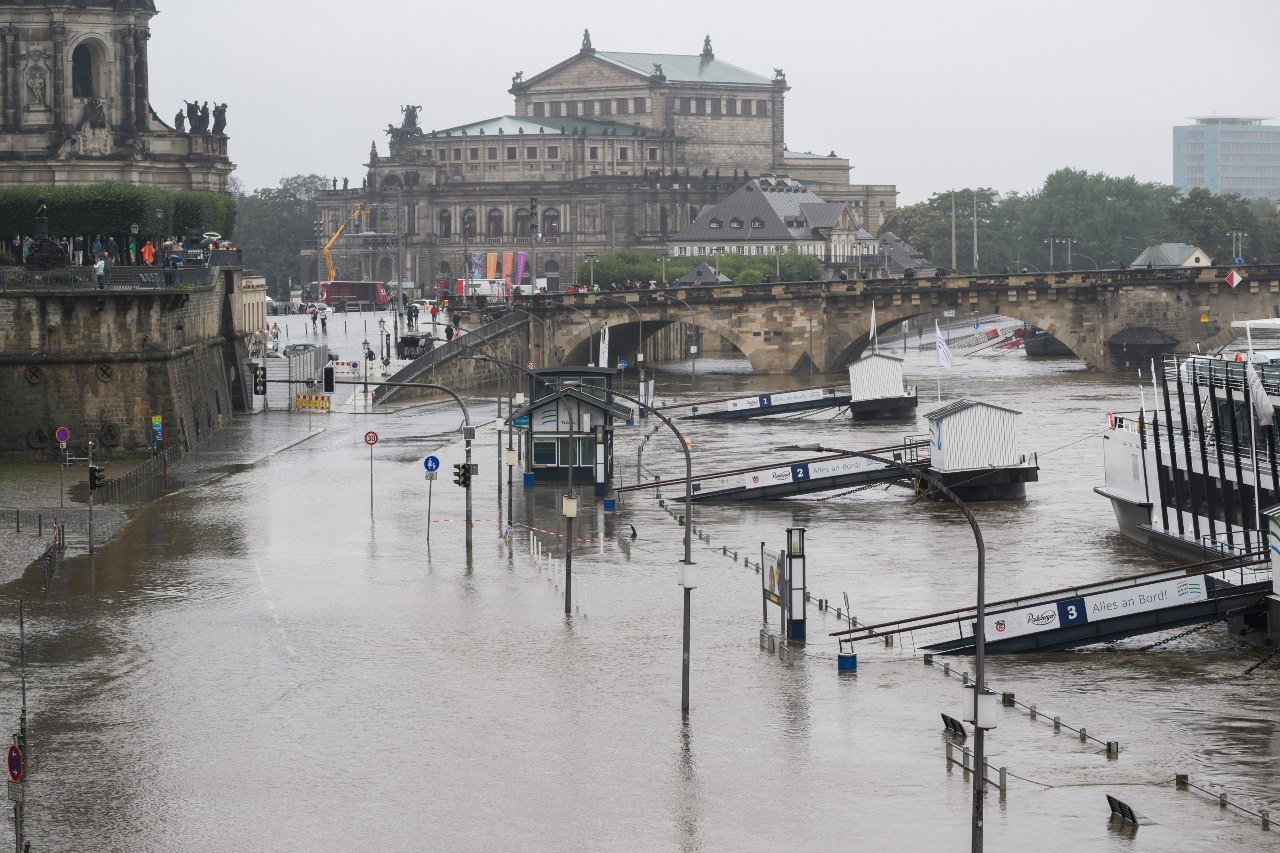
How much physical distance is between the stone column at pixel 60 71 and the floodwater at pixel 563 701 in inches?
1857

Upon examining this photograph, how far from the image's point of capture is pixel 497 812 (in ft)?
115

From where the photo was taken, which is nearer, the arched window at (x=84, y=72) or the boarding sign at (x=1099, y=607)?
the boarding sign at (x=1099, y=607)

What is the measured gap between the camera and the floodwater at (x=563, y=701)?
34.8 meters

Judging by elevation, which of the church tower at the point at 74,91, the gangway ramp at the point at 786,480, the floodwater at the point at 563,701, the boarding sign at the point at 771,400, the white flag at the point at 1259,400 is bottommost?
the floodwater at the point at 563,701

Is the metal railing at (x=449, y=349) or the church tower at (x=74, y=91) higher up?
the church tower at (x=74, y=91)

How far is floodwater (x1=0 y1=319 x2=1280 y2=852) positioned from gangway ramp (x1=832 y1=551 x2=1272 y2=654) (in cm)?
63

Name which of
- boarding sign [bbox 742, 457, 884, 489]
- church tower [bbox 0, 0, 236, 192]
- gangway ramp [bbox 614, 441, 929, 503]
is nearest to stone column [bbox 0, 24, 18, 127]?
church tower [bbox 0, 0, 236, 192]

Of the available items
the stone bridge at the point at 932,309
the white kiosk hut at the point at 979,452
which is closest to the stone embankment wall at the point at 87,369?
the white kiosk hut at the point at 979,452

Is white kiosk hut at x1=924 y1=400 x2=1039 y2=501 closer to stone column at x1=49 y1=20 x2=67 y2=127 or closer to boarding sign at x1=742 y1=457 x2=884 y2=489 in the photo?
boarding sign at x1=742 y1=457 x2=884 y2=489

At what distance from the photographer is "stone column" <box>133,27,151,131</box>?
110750 mm

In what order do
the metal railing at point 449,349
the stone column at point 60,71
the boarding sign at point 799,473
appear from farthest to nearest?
the metal railing at point 449,349 < the stone column at point 60,71 < the boarding sign at point 799,473

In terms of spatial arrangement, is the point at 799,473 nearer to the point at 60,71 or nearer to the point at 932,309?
the point at 60,71

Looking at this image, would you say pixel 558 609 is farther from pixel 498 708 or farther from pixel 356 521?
pixel 356 521

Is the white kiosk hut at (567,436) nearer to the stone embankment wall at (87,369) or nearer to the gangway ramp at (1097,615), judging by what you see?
the stone embankment wall at (87,369)
